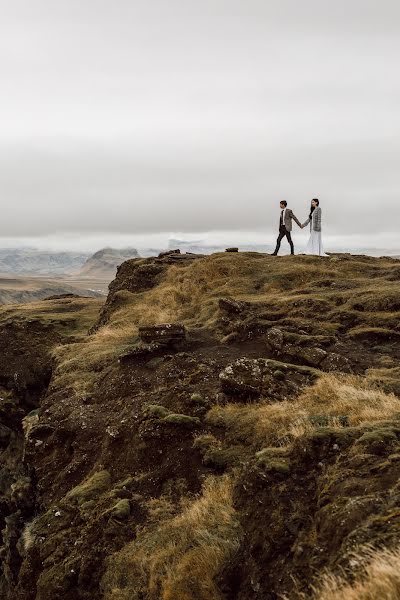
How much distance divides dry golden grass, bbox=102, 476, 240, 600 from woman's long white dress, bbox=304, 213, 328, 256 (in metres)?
29.1

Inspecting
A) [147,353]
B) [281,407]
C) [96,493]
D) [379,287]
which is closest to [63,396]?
[147,353]

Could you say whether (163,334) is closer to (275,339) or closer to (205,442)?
(275,339)

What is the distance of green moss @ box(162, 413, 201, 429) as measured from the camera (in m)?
15.3

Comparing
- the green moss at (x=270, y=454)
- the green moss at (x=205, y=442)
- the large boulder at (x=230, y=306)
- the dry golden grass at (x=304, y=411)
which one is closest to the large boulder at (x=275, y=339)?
the dry golden grass at (x=304, y=411)

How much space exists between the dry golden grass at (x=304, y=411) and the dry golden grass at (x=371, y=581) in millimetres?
5449

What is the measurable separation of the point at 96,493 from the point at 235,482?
5101 millimetres

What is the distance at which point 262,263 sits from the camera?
39.5 metres

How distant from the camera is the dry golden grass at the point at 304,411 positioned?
40.5ft

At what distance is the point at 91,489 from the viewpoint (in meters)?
14.3

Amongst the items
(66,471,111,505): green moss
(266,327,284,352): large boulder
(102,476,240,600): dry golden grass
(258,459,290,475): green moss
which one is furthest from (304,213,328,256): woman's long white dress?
(102,476,240,600): dry golden grass

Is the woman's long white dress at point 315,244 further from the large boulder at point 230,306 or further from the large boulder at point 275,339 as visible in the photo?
the large boulder at point 275,339

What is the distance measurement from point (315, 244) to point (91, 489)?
2993 centimetres

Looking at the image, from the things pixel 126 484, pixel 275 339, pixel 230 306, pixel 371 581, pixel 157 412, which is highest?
pixel 230 306

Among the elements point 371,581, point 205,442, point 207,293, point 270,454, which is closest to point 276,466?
point 270,454
